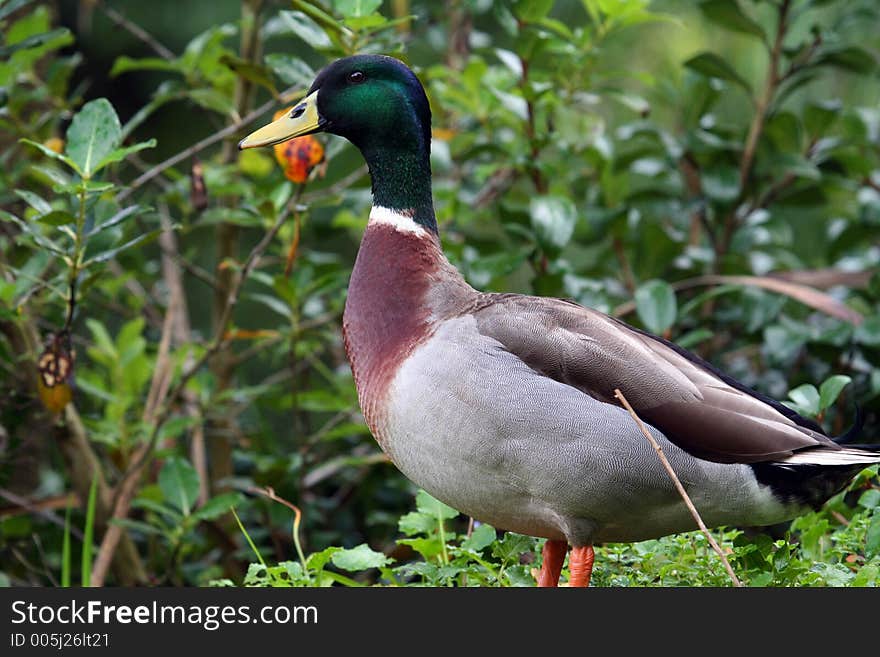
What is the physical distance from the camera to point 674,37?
20.3ft

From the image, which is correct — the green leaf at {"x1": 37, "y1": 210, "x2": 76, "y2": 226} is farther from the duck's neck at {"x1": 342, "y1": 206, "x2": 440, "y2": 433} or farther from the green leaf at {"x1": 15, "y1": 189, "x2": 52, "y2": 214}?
the duck's neck at {"x1": 342, "y1": 206, "x2": 440, "y2": 433}

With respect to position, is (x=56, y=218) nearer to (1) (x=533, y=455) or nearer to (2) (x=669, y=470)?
(1) (x=533, y=455)

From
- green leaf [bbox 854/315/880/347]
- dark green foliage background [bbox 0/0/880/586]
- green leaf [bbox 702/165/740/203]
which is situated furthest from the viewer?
green leaf [bbox 702/165/740/203]

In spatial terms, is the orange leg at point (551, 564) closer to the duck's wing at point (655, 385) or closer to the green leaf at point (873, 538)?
the duck's wing at point (655, 385)

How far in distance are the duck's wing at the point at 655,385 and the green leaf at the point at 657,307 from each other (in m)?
0.97

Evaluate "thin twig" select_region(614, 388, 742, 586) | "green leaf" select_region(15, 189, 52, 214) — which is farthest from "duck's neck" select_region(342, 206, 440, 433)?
"green leaf" select_region(15, 189, 52, 214)

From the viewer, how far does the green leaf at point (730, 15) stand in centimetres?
380

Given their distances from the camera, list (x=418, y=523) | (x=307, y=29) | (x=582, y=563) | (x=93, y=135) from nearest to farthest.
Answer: (x=582, y=563), (x=418, y=523), (x=93, y=135), (x=307, y=29)

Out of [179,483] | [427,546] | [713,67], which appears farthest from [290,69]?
[713,67]

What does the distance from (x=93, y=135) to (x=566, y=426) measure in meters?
1.28

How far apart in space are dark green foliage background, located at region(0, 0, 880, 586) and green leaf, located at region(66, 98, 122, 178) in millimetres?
12

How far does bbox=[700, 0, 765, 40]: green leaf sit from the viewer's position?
3.80 m

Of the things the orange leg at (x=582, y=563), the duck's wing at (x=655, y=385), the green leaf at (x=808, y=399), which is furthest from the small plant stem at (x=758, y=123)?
the orange leg at (x=582, y=563)

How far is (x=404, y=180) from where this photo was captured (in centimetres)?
255
